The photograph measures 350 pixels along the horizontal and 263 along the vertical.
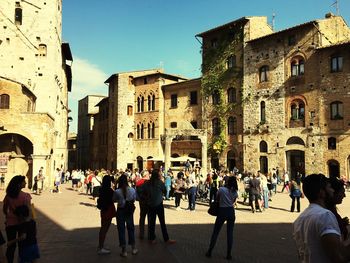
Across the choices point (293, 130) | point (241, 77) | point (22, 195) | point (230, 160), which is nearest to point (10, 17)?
point (241, 77)

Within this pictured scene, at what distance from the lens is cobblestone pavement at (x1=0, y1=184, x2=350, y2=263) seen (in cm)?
799

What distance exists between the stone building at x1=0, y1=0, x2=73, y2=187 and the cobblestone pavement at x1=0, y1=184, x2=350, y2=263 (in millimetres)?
11611

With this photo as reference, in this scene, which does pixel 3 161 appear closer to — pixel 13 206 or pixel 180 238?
pixel 180 238

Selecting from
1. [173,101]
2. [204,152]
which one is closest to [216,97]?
[204,152]

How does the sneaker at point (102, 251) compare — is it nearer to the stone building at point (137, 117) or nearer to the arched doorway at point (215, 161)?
the arched doorway at point (215, 161)

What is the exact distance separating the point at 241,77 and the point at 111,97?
2007 centimetres

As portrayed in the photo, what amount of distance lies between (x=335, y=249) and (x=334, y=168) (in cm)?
2777

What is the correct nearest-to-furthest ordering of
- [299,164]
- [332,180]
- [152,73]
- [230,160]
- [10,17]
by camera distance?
1. [332,180]
2. [299,164]
3. [10,17]
4. [230,160]
5. [152,73]

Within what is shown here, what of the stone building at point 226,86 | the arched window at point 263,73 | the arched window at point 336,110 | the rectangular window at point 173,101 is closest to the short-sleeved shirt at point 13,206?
the arched window at point 336,110

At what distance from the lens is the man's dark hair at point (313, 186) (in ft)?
11.3

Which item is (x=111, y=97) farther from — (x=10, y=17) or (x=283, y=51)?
(x=283, y=51)

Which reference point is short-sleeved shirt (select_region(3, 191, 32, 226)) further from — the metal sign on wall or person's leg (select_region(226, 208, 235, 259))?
the metal sign on wall

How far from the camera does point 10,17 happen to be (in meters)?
32.9

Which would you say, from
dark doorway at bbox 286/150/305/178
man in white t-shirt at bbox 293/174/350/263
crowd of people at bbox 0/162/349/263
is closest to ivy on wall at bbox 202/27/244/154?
dark doorway at bbox 286/150/305/178
